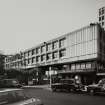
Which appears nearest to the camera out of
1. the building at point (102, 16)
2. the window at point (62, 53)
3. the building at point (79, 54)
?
the building at point (79, 54)

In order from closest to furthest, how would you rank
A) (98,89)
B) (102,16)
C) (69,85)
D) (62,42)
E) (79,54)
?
(98,89) → (69,85) → (79,54) → (62,42) → (102,16)

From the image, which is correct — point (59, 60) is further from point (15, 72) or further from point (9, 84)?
point (9, 84)

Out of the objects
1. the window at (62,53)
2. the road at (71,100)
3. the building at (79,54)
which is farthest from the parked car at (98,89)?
the window at (62,53)

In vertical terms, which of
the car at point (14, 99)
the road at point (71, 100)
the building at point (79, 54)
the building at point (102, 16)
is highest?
the building at point (102, 16)

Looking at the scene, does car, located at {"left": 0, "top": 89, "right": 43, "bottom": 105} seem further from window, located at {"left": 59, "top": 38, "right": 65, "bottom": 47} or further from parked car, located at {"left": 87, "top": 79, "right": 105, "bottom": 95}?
window, located at {"left": 59, "top": 38, "right": 65, "bottom": 47}

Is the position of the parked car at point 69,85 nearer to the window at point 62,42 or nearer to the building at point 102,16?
the window at point 62,42

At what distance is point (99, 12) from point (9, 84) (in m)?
83.6

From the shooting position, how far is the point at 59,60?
71.9m

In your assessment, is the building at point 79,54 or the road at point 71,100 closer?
the road at point 71,100

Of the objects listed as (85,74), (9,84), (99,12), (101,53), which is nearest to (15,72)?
(85,74)

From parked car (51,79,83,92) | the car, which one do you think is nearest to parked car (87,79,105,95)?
→ parked car (51,79,83,92)

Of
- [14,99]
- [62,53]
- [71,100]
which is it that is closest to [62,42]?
[62,53]

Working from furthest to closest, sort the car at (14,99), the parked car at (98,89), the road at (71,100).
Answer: the parked car at (98,89) → the road at (71,100) → the car at (14,99)

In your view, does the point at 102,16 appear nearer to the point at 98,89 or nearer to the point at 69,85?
the point at 69,85
